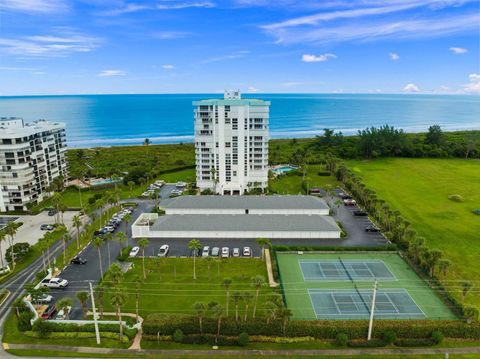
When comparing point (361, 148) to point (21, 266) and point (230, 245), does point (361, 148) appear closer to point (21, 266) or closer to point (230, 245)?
point (230, 245)

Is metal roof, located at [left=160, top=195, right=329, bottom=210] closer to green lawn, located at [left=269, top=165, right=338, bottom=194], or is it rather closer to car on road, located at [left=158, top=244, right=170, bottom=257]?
car on road, located at [left=158, top=244, right=170, bottom=257]

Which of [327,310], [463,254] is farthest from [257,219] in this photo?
[463,254]

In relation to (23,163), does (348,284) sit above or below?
below

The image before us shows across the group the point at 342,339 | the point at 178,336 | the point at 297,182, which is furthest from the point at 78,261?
the point at 297,182

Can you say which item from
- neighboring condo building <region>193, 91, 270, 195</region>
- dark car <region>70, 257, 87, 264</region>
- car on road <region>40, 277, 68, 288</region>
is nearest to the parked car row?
dark car <region>70, 257, 87, 264</region>

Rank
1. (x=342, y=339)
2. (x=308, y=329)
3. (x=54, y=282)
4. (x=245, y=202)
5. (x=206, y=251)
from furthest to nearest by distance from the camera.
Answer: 1. (x=245, y=202)
2. (x=206, y=251)
3. (x=54, y=282)
4. (x=308, y=329)
5. (x=342, y=339)

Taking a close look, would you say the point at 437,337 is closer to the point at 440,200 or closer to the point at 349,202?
the point at 349,202
